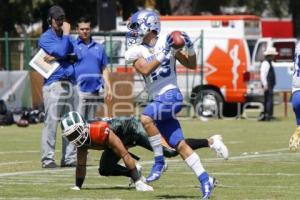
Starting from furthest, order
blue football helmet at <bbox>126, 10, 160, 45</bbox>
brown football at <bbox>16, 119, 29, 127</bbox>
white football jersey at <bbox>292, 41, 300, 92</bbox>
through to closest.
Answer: brown football at <bbox>16, 119, 29, 127</bbox>
white football jersey at <bbox>292, 41, 300, 92</bbox>
blue football helmet at <bbox>126, 10, 160, 45</bbox>

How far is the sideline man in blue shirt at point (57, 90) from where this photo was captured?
16.4 meters

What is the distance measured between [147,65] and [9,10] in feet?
102

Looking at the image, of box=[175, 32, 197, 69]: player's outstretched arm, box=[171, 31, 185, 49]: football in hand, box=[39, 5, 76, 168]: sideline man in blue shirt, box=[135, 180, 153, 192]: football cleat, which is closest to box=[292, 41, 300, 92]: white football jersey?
box=[175, 32, 197, 69]: player's outstretched arm

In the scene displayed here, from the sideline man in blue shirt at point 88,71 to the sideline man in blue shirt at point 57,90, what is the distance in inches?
8.4

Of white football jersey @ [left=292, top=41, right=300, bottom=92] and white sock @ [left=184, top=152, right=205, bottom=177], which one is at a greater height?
white football jersey @ [left=292, top=41, right=300, bottom=92]

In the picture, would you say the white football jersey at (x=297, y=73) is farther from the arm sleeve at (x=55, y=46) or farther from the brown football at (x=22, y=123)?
the brown football at (x=22, y=123)

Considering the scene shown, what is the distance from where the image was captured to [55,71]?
1656 centimetres

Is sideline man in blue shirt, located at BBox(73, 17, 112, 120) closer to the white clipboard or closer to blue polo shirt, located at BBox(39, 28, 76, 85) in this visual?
blue polo shirt, located at BBox(39, 28, 76, 85)

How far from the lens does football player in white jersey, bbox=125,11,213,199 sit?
11.8m

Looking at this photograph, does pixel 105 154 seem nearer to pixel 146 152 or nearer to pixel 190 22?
pixel 146 152

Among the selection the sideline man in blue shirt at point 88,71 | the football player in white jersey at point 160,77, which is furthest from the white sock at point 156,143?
the sideline man in blue shirt at point 88,71

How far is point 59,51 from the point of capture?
16406 mm

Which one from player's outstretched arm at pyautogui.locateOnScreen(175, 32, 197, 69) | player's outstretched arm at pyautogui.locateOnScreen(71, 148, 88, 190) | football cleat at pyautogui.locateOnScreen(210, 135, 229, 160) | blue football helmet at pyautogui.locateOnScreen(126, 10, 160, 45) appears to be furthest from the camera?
football cleat at pyautogui.locateOnScreen(210, 135, 229, 160)

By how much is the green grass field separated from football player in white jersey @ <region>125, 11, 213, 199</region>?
555mm
